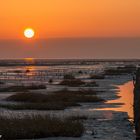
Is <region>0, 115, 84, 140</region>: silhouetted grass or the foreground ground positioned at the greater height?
<region>0, 115, 84, 140</region>: silhouetted grass

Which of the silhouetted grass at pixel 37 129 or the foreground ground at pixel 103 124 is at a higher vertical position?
the silhouetted grass at pixel 37 129

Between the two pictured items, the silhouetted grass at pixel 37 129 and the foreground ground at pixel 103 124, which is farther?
the foreground ground at pixel 103 124

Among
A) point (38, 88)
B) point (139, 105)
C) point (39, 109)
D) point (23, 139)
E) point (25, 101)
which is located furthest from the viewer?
point (38, 88)

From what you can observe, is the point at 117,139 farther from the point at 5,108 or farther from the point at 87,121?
the point at 5,108

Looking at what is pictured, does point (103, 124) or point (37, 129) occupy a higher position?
point (37, 129)

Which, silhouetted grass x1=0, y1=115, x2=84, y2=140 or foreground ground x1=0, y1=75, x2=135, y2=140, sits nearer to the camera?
silhouetted grass x1=0, y1=115, x2=84, y2=140

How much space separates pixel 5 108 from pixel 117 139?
43.7 feet

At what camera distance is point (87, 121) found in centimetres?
2339

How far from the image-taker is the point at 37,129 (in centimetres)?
1819

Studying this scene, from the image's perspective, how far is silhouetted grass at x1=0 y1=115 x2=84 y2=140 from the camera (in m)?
17.5

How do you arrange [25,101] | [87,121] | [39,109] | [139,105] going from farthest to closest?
[25,101] < [39,109] < [87,121] < [139,105]

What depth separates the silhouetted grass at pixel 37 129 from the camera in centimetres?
1752

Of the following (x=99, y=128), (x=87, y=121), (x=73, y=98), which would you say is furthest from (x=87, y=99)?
(x=99, y=128)

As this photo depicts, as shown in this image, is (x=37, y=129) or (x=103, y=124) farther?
(x=103, y=124)
